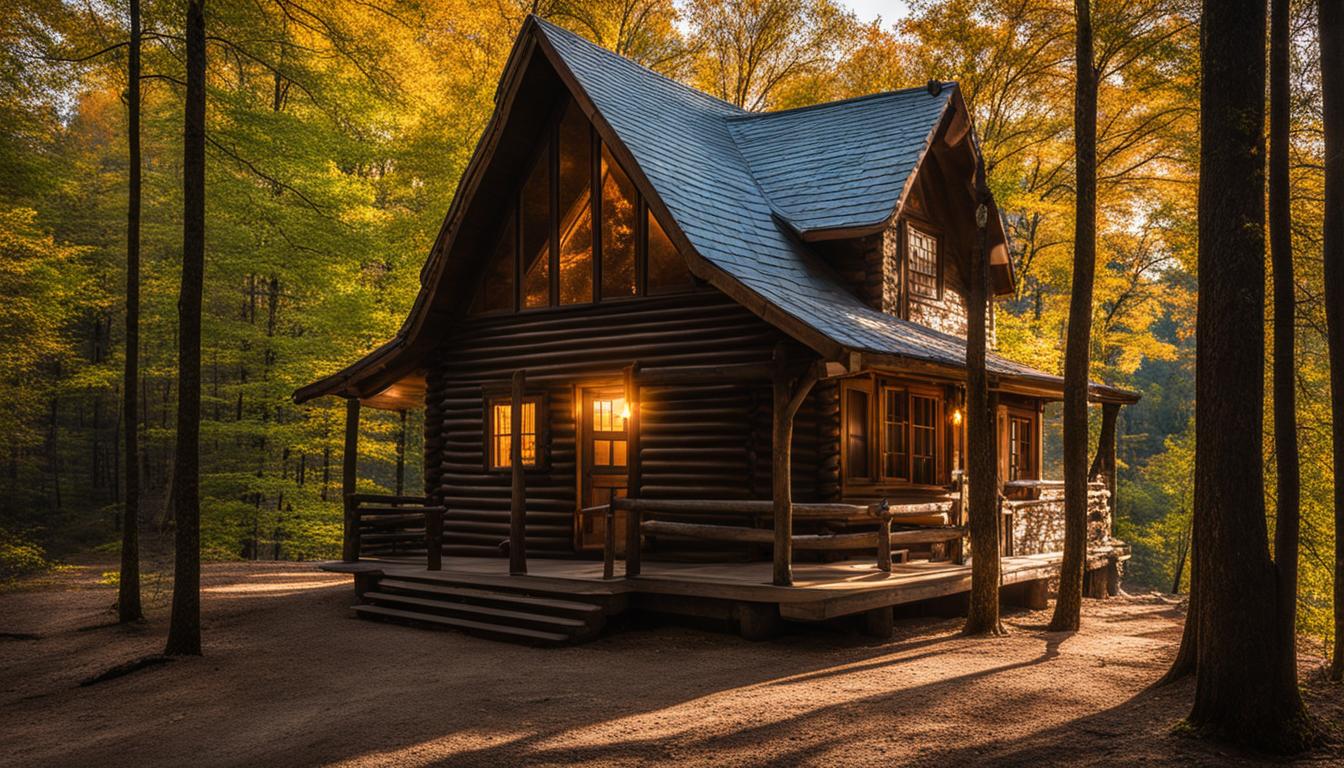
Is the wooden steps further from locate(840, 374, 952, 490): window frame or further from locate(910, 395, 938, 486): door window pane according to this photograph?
locate(910, 395, 938, 486): door window pane

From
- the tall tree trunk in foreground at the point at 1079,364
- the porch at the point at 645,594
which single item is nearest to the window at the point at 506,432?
the porch at the point at 645,594

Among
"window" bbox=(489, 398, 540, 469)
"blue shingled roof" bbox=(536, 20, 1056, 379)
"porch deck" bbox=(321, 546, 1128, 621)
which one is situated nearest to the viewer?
"porch deck" bbox=(321, 546, 1128, 621)

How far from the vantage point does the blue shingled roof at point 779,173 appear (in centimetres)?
1256

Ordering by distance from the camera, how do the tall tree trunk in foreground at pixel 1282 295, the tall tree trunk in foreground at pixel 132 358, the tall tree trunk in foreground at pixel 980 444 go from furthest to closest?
the tall tree trunk in foreground at pixel 132 358 → the tall tree trunk in foreground at pixel 980 444 → the tall tree trunk in foreground at pixel 1282 295

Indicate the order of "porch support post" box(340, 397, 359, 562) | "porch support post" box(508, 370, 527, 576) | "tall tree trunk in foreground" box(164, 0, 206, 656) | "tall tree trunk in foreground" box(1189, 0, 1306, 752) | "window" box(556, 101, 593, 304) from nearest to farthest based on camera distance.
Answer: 1. "tall tree trunk in foreground" box(1189, 0, 1306, 752)
2. "tall tree trunk in foreground" box(164, 0, 206, 656)
3. "porch support post" box(508, 370, 527, 576)
4. "porch support post" box(340, 397, 359, 562)
5. "window" box(556, 101, 593, 304)

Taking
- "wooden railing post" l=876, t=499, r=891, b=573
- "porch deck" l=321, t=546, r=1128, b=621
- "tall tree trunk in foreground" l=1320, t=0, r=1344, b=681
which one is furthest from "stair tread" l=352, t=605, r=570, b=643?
"tall tree trunk in foreground" l=1320, t=0, r=1344, b=681

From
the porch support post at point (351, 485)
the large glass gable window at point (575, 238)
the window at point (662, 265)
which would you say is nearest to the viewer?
the window at point (662, 265)

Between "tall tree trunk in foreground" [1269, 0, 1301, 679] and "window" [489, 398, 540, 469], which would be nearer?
"tall tree trunk in foreground" [1269, 0, 1301, 679]

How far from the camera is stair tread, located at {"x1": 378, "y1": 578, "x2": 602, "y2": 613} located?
1059 centimetres

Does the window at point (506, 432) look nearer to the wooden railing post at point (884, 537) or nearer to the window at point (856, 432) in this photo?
the window at point (856, 432)

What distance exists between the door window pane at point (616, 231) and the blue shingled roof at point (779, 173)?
695 millimetres

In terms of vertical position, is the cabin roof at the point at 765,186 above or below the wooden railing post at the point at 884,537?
above

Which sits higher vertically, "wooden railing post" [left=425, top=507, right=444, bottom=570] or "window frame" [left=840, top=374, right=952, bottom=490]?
"window frame" [left=840, top=374, right=952, bottom=490]

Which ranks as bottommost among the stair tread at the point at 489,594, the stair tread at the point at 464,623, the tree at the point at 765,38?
the stair tread at the point at 464,623
